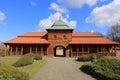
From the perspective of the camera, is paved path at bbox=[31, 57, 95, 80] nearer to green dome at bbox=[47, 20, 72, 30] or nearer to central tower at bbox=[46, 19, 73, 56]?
central tower at bbox=[46, 19, 73, 56]

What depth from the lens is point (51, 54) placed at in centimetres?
5416

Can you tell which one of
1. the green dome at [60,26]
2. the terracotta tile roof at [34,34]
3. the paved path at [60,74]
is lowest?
the paved path at [60,74]

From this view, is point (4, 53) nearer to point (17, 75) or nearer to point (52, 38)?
point (52, 38)

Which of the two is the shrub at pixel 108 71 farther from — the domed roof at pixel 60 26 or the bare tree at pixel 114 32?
the bare tree at pixel 114 32

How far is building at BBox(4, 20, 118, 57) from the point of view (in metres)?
52.7

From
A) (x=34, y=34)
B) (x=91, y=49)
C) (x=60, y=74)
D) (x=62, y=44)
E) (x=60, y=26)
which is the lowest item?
(x=60, y=74)

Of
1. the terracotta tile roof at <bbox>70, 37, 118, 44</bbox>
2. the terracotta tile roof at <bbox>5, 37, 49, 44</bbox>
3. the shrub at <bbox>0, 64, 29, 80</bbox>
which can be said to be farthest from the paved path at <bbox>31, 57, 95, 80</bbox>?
the terracotta tile roof at <bbox>5, 37, 49, 44</bbox>

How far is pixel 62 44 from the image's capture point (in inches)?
2131

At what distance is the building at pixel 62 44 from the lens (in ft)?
173

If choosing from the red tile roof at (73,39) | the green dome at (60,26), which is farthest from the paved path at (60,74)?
the green dome at (60,26)

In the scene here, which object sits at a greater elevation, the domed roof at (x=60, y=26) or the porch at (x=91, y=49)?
the domed roof at (x=60, y=26)

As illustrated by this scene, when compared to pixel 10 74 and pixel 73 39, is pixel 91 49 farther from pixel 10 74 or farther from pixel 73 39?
pixel 10 74

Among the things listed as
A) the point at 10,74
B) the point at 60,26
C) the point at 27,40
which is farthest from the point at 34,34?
the point at 10,74

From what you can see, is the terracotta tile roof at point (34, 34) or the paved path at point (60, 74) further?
the terracotta tile roof at point (34, 34)
